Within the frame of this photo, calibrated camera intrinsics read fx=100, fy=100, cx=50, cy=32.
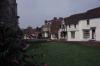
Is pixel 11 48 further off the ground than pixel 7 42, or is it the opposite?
pixel 7 42

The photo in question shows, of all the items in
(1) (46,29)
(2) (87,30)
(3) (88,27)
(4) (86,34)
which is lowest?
(4) (86,34)

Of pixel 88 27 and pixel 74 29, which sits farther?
pixel 74 29

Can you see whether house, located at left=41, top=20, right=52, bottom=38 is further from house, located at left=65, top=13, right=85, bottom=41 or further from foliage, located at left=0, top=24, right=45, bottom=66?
foliage, located at left=0, top=24, right=45, bottom=66

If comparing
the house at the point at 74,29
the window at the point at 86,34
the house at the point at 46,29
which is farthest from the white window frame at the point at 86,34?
the house at the point at 46,29

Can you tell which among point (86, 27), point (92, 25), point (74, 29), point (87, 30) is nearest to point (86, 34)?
point (87, 30)

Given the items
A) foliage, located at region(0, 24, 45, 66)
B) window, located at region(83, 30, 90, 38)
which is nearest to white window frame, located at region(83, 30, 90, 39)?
window, located at region(83, 30, 90, 38)

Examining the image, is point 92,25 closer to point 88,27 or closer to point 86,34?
point 88,27

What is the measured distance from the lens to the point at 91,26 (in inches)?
1029

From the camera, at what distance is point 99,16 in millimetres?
24484

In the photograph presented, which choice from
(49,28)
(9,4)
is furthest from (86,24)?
(49,28)

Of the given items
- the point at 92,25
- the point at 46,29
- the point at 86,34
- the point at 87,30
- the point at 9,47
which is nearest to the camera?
the point at 9,47

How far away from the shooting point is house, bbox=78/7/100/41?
82.0ft

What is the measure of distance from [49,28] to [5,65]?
55.8 m

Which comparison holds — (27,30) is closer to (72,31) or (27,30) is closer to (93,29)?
(93,29)
